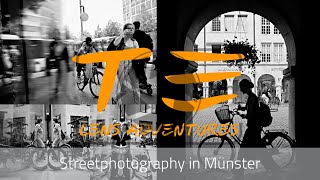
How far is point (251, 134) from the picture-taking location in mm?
5379

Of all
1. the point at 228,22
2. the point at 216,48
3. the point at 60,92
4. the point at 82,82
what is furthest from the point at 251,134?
the point at 228,22

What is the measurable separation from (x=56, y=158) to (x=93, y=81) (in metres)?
1.21

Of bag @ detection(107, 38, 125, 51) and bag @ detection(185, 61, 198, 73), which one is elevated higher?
bag @ detection(107, 38, 125, 51)

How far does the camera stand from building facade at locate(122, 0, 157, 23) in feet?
17.6

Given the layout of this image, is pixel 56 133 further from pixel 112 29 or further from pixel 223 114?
pixel 223 114

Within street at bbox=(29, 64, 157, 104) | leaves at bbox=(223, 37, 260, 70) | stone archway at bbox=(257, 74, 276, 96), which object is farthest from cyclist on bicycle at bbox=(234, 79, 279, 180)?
street at bbox=(29, 64, 157, 104)

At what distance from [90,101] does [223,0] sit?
2172mm

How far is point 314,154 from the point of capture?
5.09m

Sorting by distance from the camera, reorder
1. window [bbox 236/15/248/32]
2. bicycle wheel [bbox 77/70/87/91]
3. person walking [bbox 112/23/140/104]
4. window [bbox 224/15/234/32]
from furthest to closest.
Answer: window [bbox 224/15/234/32], window [bbox 236/15/248/32], bicycle wheel [bbox 77/70/87/91], person walking [bbox 112/23/140/104]

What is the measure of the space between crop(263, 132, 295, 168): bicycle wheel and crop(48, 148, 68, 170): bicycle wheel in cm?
272

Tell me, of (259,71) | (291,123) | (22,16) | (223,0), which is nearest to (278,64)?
(259,71)

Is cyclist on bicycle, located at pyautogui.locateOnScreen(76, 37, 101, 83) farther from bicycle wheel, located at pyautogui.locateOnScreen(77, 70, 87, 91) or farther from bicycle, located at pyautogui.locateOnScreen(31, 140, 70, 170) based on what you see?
bicycle, located at pyautogui.locateOnScreen(31, 140, 70, 170)

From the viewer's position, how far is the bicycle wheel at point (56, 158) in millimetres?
5695

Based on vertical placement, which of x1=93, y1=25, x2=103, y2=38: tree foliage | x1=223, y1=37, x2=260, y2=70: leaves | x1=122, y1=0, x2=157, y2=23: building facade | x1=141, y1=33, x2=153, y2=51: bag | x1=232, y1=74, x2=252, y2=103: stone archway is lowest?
x1=232, y1=74, x2=252, y2=103: stone archway
